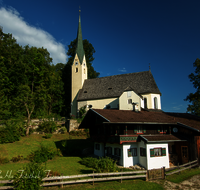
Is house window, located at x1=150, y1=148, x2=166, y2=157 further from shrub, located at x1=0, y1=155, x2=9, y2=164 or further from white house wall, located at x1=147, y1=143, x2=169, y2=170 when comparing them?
shrub, located at x1=0, y1=155, x2=9, y2=164

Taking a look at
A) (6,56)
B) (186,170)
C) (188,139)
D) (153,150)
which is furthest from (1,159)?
(6,56)

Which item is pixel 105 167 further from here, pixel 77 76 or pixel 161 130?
pixel 77 76

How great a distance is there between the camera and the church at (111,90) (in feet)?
117

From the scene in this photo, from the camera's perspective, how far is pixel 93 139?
2308 centimetres

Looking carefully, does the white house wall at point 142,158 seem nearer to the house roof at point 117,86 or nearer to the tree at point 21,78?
the house roof at point 117,86

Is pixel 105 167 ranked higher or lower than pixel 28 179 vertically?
lower

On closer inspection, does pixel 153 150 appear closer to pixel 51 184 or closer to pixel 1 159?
pixel 51 184

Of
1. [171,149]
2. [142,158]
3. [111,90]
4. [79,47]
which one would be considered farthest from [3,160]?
[79,47]

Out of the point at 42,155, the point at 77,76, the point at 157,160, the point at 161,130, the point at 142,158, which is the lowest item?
Result: the point at 42,155

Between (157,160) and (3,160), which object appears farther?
(3,160)

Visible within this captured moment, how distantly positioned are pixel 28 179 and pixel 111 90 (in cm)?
3135

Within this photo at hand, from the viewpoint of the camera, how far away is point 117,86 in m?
40.3

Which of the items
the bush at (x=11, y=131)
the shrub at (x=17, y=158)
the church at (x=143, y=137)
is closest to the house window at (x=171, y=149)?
the church at (x=143, y=137)

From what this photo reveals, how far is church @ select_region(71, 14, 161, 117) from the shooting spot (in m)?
35.7
